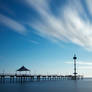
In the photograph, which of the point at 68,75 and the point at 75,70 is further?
the point at 68,75

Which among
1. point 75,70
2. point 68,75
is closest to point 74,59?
point 75,70

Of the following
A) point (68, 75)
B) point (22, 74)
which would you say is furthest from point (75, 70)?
point (22, 74)

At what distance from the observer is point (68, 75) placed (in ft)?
570

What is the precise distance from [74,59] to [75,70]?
35.2 ft

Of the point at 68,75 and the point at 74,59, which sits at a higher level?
the point at 74,59

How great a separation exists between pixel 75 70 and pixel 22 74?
5880 centimetres

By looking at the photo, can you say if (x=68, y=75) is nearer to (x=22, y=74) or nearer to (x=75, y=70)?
(x=75, y=70)

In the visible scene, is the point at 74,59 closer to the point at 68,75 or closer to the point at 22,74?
the point at 68,75

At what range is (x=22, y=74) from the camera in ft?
361

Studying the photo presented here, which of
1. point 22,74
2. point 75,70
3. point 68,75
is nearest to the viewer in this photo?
point 22,74

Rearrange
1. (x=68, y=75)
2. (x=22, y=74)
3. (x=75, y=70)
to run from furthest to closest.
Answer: (x=68, y=75)
(x=75, y=70)
(x=22, y=74)

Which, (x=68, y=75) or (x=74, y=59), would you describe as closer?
(x=74, y=59)

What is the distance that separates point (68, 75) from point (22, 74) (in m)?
73.9

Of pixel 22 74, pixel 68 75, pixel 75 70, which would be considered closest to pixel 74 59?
pixel 75 70
